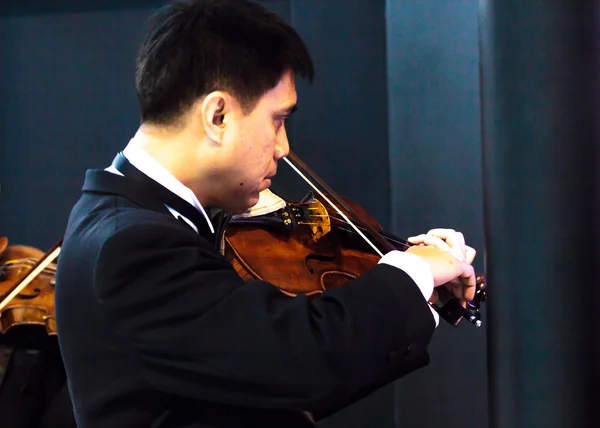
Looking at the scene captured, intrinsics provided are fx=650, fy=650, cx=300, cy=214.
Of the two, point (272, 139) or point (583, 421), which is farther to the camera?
point (272, 139)

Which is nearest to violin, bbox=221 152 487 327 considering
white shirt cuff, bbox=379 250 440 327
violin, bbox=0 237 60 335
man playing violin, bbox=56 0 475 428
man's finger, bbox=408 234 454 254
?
man's finger, bbox=408 234 454 254

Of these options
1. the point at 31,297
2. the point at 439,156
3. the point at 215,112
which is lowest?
the point at 31,297

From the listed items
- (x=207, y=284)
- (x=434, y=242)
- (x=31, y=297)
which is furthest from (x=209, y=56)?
(x=31, y=297)

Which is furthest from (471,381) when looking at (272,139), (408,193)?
(272,139)

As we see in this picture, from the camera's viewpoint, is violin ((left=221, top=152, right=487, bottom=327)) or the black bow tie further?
violin ((left=221, top=152, right=487, bottom=327))

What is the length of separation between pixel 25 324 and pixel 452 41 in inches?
44.5

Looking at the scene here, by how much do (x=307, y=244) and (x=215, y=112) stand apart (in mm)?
442

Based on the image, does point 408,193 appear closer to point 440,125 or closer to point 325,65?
point 440,125

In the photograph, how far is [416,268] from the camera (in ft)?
2.21

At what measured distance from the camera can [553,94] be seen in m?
0.61

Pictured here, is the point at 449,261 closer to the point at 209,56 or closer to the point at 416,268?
the point at 416,268

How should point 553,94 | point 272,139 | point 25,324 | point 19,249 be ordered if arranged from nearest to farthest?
point 553,94
point 272,139
point 25,324
point 19,249

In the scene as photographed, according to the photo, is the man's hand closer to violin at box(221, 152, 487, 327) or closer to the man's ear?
violin at box(221, 152, 487, 327)

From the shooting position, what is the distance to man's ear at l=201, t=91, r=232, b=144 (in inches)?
27.7
